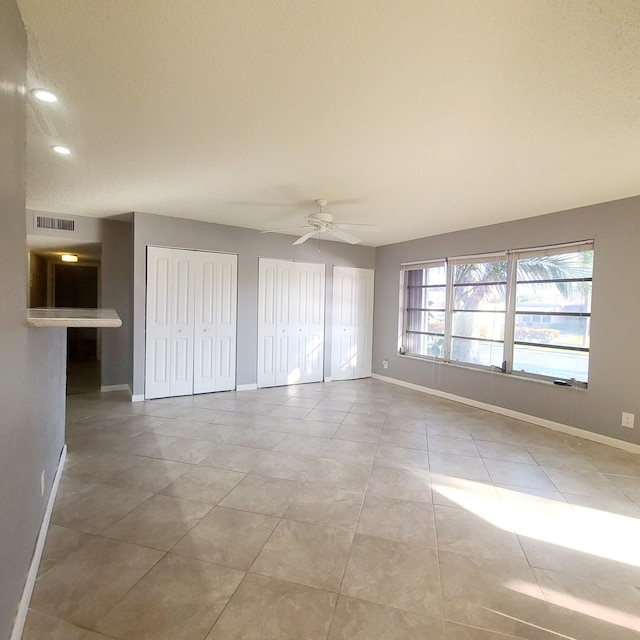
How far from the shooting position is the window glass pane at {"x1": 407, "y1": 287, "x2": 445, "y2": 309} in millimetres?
5570

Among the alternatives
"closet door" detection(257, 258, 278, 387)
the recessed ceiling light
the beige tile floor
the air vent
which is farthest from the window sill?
the air vent

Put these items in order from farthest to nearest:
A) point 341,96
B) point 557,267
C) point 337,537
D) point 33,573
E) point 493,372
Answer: point 493,372 → point 557,267 → point 337,537 → point 341,96 → point 33,573

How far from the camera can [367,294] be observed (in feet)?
22.0

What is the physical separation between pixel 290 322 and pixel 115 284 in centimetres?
282

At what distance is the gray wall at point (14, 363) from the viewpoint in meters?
1.21

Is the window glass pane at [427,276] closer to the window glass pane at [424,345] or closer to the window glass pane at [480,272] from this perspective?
the window glass pane at [480,272]

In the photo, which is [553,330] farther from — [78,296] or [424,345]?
[78,296]

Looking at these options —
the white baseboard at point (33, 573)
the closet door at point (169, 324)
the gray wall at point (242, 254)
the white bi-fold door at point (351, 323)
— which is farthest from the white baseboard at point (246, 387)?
the white baseboard at point (33, 573)

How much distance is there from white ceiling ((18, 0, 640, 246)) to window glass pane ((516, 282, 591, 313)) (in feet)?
3.36

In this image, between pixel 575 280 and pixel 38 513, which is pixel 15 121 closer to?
pixel 38 513

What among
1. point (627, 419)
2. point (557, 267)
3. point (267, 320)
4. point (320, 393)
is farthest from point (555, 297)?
point (267, 320)

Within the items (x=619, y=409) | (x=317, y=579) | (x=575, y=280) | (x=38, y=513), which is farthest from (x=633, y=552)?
(x=38, y=513)

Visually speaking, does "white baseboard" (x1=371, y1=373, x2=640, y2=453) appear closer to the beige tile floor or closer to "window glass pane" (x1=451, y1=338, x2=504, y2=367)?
the beige tile floor

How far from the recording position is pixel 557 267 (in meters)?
4.13
